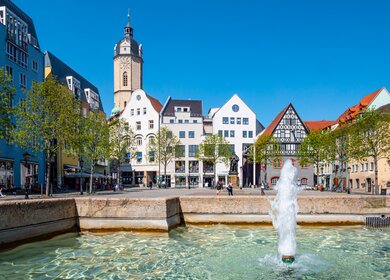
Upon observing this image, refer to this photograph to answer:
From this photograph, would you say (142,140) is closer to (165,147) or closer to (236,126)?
(165,147)

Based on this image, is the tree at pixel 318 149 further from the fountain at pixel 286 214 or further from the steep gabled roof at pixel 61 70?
the fountain at pixel 286 214

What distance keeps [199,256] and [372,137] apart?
40.2 metres

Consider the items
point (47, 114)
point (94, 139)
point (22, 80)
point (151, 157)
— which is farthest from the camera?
point (151, 157)

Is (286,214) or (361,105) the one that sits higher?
(361,105)

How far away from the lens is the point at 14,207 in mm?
13680

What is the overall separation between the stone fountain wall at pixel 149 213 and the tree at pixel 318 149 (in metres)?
41.7

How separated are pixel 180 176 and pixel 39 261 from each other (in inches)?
2759

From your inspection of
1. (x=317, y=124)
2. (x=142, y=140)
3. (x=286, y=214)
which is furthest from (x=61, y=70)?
(x=286, y=214)

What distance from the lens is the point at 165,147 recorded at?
75.8m

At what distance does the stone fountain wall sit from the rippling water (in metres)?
0.62

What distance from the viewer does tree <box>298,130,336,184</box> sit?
59781mm

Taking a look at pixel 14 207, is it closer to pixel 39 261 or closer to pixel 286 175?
pixel 39 261

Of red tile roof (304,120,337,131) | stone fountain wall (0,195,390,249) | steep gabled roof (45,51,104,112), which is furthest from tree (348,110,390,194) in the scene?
red tile roof (304,120,337,131)

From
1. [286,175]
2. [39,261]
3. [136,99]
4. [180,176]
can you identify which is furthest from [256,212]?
[136,99]
